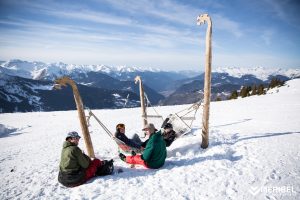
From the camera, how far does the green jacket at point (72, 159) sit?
7.61 metres

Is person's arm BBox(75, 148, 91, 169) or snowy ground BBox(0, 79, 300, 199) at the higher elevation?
person's arm BBox(75, 148, 91, 169)

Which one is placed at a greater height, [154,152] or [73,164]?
[154,152]

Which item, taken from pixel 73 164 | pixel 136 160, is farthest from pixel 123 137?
pixel 73 164

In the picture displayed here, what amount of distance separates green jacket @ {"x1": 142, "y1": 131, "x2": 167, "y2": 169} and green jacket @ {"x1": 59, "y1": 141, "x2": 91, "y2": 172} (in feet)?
7.50

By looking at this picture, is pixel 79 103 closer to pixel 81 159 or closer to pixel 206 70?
pixel 81 159

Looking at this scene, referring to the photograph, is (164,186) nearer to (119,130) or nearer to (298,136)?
(119,130)

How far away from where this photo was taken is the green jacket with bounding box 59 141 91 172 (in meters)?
7.61

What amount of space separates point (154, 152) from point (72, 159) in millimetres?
2988

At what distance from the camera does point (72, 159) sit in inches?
300

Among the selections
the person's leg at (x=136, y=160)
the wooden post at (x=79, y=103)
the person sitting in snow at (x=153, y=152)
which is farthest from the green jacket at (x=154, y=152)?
the wooden post at (x=79, y=103)

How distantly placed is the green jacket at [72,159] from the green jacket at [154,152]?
7.50 ft

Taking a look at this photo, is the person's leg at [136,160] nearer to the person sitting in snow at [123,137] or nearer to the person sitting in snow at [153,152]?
the person sitting in snow at [153,152]

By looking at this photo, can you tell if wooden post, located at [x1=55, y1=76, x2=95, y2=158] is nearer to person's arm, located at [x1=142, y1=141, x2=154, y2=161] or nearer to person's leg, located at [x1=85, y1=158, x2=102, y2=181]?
person's leg, located at [x1=85, y1=158, x2=102, y2=181]

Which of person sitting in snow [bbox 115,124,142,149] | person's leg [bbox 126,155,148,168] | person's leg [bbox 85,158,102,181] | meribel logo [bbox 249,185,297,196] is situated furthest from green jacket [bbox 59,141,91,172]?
meribel logo [bbox 249,185,297,196]
